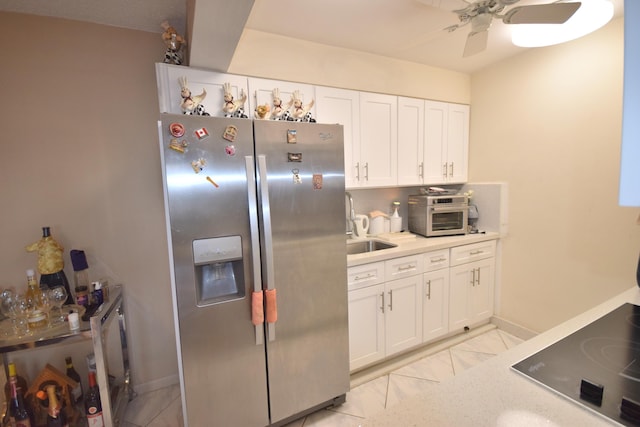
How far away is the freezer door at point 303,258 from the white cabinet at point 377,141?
2.24 ft

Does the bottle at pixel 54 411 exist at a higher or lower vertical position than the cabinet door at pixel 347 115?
lower

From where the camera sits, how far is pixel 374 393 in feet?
6.60

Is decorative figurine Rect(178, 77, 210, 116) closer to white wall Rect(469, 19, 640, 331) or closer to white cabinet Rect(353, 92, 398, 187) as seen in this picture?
white cabinet Rect(353, 92, 398, 187)

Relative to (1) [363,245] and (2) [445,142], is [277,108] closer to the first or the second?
(1) [363,245]

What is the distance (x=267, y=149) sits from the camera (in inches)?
60.8

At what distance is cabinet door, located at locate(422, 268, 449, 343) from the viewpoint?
2.38m

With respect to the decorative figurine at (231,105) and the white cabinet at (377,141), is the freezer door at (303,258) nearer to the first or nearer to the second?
the decorative figurine at (231,105)

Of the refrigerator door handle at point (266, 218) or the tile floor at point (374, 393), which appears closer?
the refrigerator door handle at point (266, 218)

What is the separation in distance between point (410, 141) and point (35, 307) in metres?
2.88

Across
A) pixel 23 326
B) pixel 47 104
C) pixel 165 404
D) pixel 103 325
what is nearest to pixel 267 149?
pixel 103 325

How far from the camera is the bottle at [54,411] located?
1.55 metres

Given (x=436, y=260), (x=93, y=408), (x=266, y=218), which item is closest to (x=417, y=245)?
(x=436, y=260)

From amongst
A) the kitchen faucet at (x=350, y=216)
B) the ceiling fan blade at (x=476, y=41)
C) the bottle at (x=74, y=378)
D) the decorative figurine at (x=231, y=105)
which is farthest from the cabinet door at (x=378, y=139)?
the bottle at (x=74, y=378)

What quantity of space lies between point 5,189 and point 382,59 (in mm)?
2780
